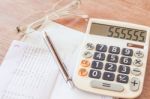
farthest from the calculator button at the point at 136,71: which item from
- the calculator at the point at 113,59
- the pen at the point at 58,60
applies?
the pen at the point at 58,60

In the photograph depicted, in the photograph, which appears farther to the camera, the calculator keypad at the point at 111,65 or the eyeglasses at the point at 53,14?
the eyeglasses at the point at 53,14

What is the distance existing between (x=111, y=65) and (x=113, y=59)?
14 millimetres

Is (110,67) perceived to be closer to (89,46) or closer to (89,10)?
(89,46)

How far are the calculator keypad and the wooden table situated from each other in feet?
0.36

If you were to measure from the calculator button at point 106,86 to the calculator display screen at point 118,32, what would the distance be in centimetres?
11

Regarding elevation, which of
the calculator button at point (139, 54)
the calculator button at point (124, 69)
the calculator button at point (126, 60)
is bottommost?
the calculator button at point (124, 69)

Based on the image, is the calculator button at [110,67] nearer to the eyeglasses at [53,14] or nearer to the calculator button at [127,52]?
the calculator button at [127,52]

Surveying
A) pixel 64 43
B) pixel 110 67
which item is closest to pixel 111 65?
pixel 110 67

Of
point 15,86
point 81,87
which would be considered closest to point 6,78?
point 15,86

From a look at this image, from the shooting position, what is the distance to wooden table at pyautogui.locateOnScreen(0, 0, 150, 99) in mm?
665

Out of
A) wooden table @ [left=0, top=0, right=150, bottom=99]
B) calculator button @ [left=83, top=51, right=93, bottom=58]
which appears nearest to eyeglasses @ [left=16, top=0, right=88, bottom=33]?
wooden table @ [left=0, top=0, right=150, bottom=99]

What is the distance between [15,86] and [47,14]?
188 millimetres

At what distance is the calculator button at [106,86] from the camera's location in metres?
0.55

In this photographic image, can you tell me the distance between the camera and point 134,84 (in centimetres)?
55
